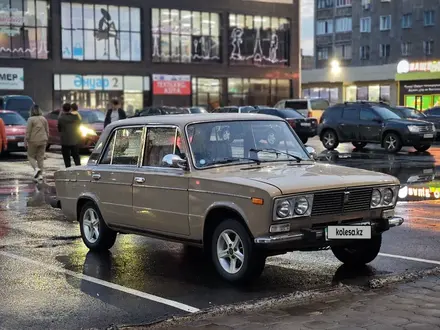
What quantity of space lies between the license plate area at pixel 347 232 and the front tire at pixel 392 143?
18059 millimetres

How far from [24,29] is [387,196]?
150ft

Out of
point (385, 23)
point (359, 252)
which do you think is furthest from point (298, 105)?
point (385, 23)

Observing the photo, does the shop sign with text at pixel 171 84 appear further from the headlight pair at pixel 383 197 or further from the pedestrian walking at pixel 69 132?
the headlight pair at pixel 383 197

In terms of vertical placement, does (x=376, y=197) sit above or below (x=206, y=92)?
below

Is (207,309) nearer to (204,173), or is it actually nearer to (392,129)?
(204,173)

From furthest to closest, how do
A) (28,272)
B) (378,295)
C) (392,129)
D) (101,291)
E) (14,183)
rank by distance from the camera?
(392,129) < (14,183) < (28,272) < (101,291) < (378,295)

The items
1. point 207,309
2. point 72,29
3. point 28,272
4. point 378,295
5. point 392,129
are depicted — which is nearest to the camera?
point 207,309

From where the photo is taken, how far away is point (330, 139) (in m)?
26.9

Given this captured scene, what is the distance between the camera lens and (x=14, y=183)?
16.7 meters

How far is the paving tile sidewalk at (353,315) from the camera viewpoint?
5.38 m

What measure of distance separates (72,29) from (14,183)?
3623 cm

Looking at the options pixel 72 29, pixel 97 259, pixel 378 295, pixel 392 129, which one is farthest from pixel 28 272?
pixel 72 29

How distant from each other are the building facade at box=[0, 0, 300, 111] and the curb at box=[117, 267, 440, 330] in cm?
4466

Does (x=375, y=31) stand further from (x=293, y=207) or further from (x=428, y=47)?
(x=293, y=207)
